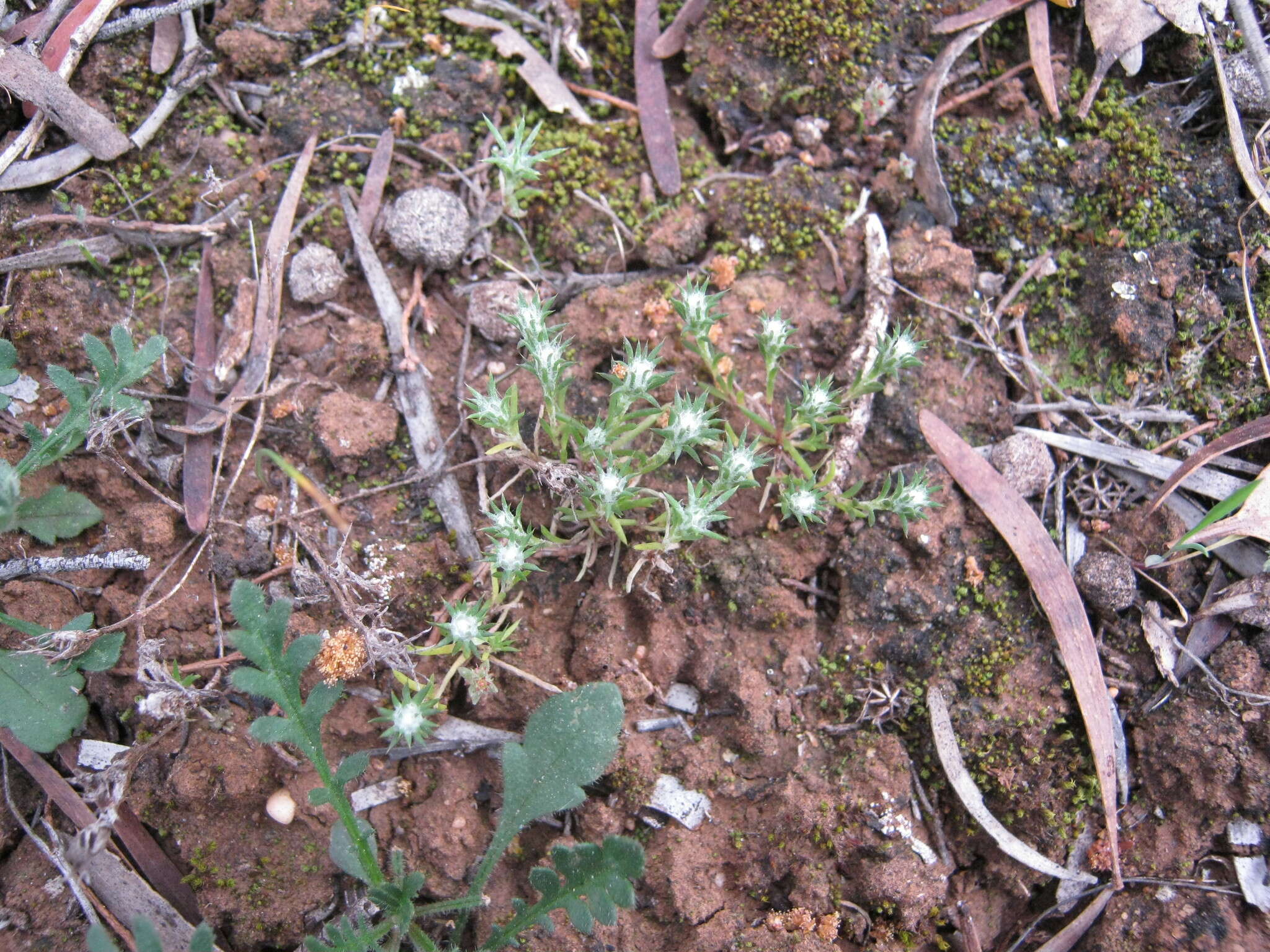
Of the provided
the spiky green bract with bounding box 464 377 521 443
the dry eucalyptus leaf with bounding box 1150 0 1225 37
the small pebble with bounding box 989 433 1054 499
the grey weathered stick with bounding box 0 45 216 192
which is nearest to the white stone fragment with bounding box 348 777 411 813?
the spiky green bract with bounding box 464 377 521 443

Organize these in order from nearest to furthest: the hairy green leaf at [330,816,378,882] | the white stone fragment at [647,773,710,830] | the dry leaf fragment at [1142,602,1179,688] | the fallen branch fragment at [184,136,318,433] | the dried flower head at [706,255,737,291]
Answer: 1. the hairy green leaf at [330,816,378,882]
2. the white stone fragment at [647,773,710,830]
3. the dry leaf fragment at [1142,602,1179,688]
4. the fallen branch fragment at [184,136,318,433]
5. the dried flower head at [706,255,737,291]

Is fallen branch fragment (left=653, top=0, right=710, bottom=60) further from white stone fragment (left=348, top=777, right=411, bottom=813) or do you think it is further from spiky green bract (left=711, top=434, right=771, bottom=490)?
white stone fragment (left=348, top=777, right=411, bottom=813)

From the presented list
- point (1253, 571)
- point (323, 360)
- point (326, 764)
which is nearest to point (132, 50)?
point (323, 360)

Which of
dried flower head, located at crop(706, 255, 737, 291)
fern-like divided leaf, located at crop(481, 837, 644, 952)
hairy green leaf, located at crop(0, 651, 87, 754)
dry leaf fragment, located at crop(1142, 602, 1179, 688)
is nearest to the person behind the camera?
fern-like divided leaf, located at crop(481, 837, 644, 952)

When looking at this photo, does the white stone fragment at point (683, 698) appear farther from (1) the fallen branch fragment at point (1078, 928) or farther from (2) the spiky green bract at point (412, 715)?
(1) the fallen branch fragment at point (1078, 928)

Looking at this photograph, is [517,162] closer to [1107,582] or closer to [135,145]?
[135,145]

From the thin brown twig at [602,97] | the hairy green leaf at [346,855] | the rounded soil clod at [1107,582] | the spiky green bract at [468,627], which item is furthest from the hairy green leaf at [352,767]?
the thin brown twig at [602,97]
